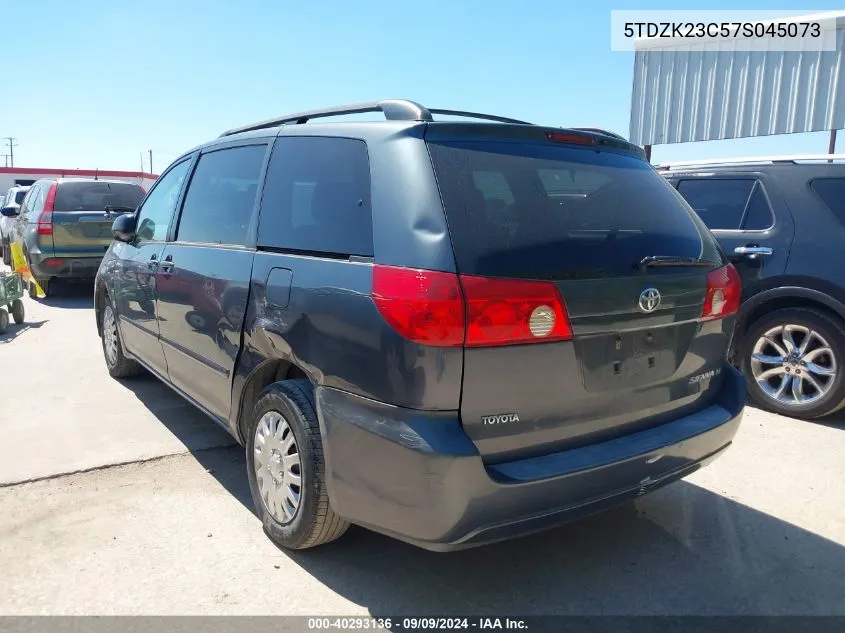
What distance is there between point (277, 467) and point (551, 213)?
155cm

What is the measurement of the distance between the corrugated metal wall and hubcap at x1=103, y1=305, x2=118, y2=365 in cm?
1135

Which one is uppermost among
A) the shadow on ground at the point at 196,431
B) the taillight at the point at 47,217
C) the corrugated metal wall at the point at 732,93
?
the corrugated metal wall at the point at 732,93

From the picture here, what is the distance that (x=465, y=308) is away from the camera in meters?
2.13

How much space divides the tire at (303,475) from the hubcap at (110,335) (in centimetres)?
298

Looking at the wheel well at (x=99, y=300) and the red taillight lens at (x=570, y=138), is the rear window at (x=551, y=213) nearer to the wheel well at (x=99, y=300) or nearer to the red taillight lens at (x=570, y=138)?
the red taillight lens at (x=570, y=138)

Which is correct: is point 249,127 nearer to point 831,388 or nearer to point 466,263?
point 466,263

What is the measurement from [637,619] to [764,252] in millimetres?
3408

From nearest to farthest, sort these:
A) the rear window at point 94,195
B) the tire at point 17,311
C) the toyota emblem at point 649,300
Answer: the toyota emblem at point 649,300 < the tire at point 17,311 < the rear window at point 94,195

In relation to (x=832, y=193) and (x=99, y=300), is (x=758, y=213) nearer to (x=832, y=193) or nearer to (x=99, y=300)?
(x=832, y=193)

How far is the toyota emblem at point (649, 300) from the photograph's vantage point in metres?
2.47

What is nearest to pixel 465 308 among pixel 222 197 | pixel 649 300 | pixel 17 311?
pixel 649 300

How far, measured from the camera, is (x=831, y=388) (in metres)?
4.61

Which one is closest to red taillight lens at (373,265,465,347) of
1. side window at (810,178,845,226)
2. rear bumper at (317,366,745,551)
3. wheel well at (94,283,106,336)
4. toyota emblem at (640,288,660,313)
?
rear bumper at (317,366,745,551)

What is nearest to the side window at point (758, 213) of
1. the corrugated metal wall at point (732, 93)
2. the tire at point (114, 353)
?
the tire at point (114, 353)
